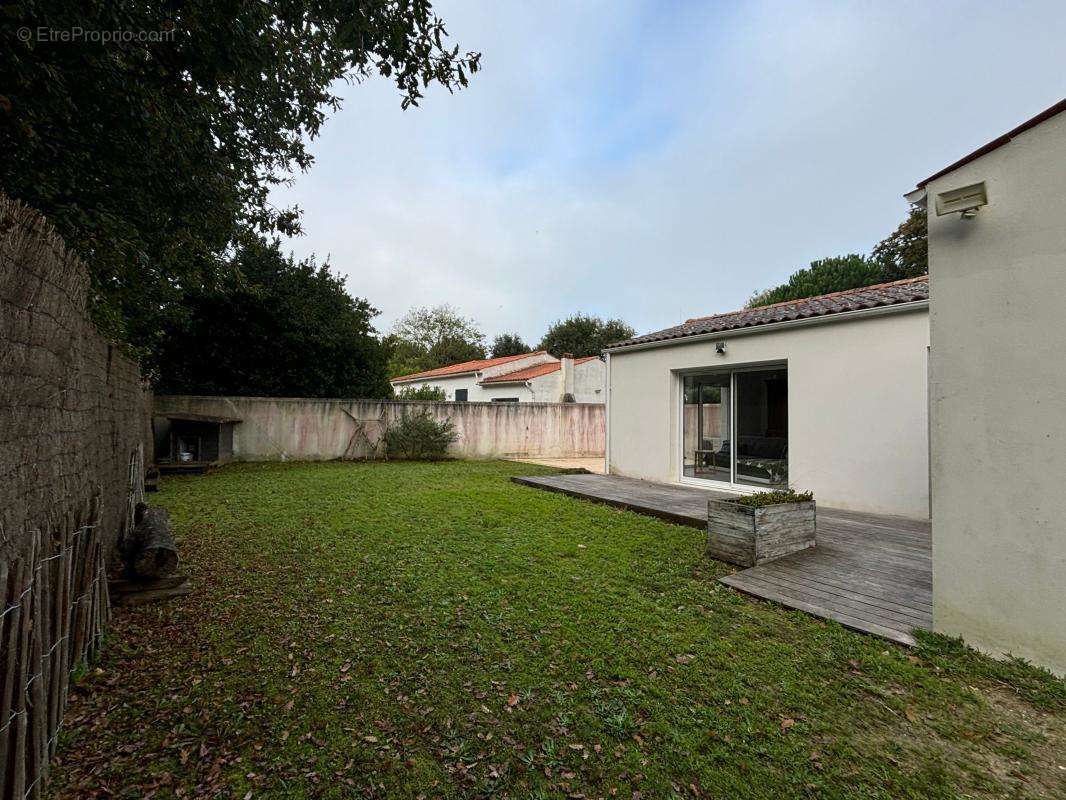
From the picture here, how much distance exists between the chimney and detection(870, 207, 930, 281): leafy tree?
16371mm

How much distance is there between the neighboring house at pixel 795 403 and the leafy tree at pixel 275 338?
31.6 feet

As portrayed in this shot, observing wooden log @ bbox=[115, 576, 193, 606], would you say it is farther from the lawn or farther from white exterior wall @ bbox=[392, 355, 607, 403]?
white exterior wall @ bbox=[392, 355, 607, 403]


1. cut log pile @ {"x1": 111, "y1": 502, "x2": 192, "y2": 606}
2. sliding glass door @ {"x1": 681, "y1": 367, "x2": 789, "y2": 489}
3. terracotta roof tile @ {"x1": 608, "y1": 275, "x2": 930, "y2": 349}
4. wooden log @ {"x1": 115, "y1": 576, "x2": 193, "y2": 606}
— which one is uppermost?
terracotta roof tile @ {"x1": 608, "y1": 275, "x2": 930, "y2": 349}

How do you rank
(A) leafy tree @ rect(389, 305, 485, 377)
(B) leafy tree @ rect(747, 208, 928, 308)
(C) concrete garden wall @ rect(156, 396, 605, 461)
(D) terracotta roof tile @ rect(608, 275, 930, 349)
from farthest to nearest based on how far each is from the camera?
(A) leafy tree @ rect(389, 305, 485, 377) < (B) leafy tree @ rect(747, 208, 928, 308) < (C) concrete garden wall @ rect(156, 396, 605, 461) < (D) terracotta roof tile @ rect(608, 275, 930, 349)

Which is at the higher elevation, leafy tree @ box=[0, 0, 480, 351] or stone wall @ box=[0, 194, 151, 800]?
leafy tree @ box=[0, 0, 480, 351]

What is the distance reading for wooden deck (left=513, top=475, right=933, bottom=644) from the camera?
341 cm

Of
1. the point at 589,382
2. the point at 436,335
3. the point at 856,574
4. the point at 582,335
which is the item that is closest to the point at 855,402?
the point at 856,574

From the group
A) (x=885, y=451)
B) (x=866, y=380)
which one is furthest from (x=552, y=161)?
(x=885, y=451)

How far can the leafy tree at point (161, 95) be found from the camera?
10.9ft

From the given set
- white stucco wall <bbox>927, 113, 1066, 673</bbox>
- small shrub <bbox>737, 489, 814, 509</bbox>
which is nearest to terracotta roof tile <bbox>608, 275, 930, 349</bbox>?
small shrub <bbox>737, 489, 814, 509</bbox>

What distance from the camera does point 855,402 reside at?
21.7ft

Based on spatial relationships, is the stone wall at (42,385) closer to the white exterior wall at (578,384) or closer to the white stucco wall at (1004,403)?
the white stucco wall at (1004,403)

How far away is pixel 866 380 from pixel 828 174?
9.89m

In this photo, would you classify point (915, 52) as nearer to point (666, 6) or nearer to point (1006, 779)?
point (666, 6)
